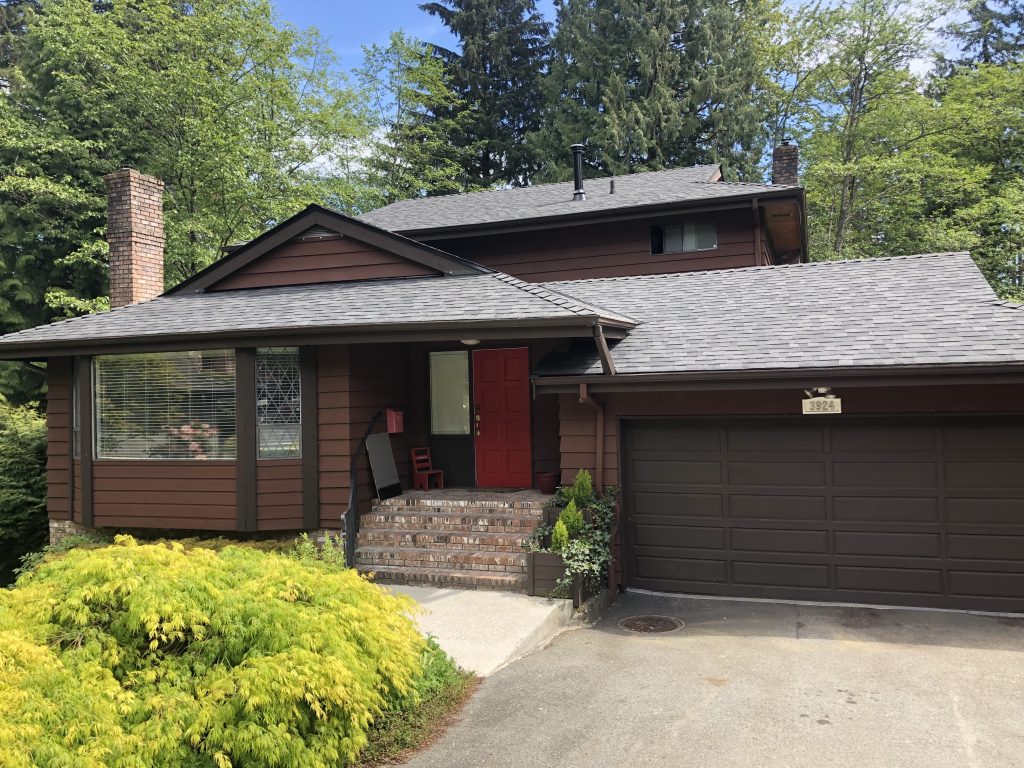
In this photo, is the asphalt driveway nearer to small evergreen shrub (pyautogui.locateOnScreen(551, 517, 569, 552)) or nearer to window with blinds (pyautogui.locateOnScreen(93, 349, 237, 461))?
small evergreen shrub (pyautogui.locateOnScreen(551, 517, 569, 552))

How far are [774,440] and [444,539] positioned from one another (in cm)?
382

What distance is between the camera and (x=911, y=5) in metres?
21.1

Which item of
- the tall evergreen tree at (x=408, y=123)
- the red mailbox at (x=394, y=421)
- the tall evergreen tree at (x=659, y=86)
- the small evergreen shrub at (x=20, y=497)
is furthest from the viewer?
the tall evergreen tree at (x=408, y=123)

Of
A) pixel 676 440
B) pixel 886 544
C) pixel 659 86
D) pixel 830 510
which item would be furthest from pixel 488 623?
pixel 659 86

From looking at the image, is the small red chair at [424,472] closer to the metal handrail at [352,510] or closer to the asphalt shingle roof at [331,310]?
the metal handrail at [352,510]

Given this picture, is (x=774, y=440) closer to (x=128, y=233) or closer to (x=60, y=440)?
(x=60, y=440)

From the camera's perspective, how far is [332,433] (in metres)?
8.56

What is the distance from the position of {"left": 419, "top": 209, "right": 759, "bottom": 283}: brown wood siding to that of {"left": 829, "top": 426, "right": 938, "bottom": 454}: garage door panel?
16.8 feet

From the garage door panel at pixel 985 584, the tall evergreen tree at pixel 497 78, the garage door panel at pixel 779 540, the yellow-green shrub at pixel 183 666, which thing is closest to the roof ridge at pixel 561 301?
the garage door panel at pixel 779 540

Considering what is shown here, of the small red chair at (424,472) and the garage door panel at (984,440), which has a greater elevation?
the garage door panel at (984,440)

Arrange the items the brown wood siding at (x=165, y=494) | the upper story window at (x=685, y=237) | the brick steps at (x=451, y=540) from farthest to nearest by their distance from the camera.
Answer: the upper story window at (x=685, y=237) < the brown wood siding at (x=165, y=494) < the brick steps at (x=451, y=540)

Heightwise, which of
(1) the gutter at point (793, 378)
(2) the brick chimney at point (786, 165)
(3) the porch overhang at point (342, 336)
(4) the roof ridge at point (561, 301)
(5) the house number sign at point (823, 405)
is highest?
(2) the brick chimney at point (786, 165)

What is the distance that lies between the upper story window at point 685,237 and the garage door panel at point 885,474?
18.7 ft

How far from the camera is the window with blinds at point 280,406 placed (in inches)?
338
